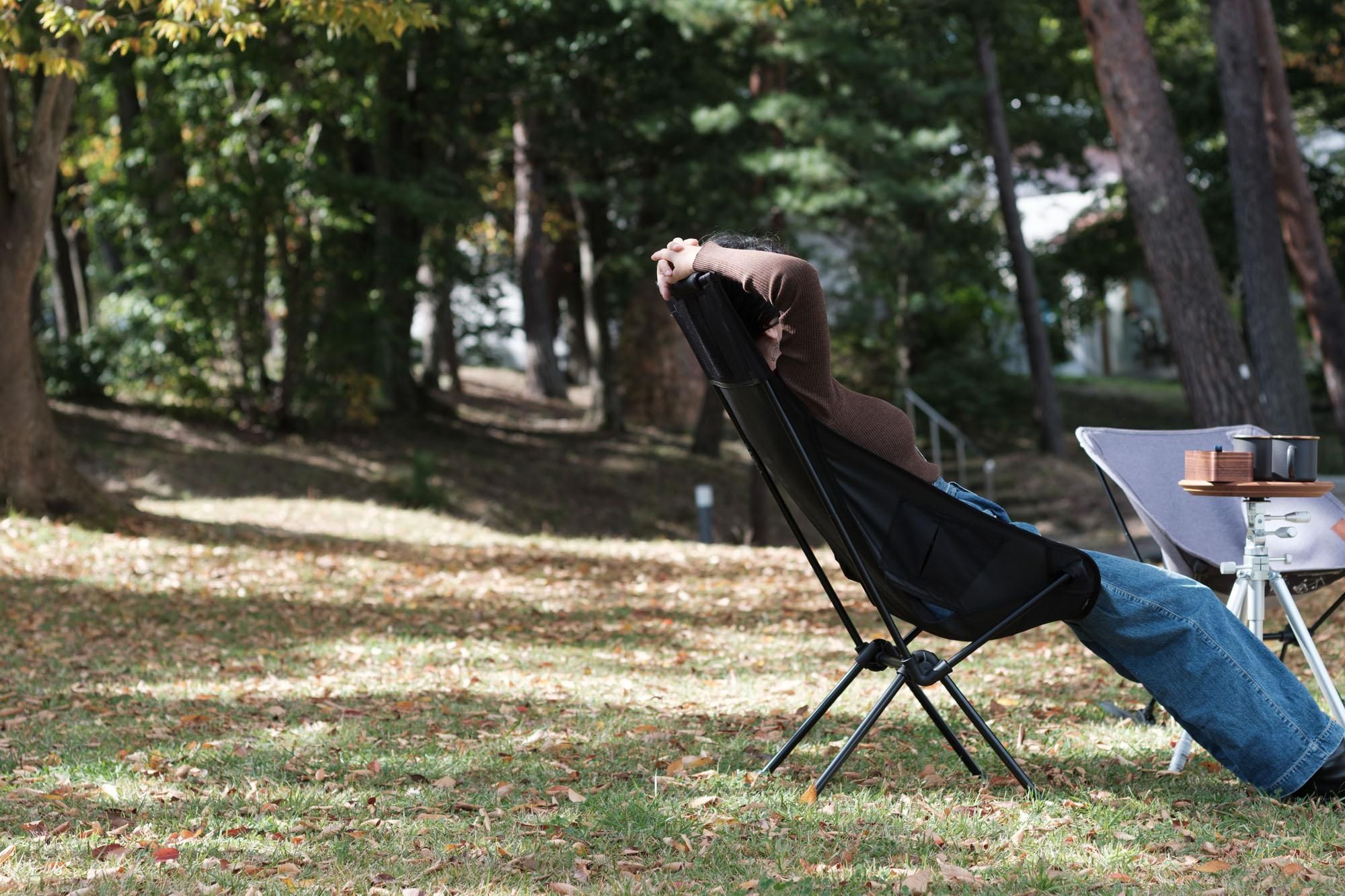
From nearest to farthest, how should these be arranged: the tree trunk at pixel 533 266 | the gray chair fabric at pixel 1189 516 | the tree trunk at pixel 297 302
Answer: the gray chair fabric at pixel 1189 516 < the tree trunk at pixel 297 302 < the tree trunk at pixel 533 266

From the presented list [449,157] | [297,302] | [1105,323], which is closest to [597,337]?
[449,157]

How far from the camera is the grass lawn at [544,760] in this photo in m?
3.05

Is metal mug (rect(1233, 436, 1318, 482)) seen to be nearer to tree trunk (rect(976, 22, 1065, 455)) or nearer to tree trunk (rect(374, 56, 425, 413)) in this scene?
tree trunk (rect(374, 56, 425, 413))

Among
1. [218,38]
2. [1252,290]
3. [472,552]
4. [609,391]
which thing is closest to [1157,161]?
[1252,290]

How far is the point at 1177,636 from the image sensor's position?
3.46 meters

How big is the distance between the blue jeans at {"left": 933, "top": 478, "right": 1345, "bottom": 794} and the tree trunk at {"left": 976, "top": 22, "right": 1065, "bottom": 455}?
56.4 feet

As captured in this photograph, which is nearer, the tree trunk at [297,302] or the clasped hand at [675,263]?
the clasped hand at [675,263]

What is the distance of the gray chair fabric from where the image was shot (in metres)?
4.21

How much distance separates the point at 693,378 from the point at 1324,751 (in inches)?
764

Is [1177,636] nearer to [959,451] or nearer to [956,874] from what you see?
[956,874]

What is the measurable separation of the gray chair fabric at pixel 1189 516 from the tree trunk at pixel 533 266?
14.9 meters

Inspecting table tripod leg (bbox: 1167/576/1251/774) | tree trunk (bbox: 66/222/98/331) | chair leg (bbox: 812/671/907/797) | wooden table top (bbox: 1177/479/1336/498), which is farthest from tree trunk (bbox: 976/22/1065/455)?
chair leg (bbox: 812/671/907/797)

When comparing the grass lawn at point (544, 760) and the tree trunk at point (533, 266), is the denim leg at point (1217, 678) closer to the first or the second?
the grass lawn at point (544, 760)

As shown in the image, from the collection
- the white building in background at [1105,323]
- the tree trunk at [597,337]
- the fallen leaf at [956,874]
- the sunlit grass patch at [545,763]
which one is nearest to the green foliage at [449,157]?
the tree trunk at [597,337]
